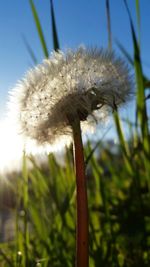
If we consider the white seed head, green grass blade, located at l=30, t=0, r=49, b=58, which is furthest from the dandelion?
green grass blade, located at l=30, t=0, r=49, b=58

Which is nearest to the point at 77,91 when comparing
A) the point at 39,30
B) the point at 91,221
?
the point at 39,30

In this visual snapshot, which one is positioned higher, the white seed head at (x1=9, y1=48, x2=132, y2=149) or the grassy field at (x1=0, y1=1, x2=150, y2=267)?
the white seed head at (x1=9, y1=48, x2=132, y2=149)

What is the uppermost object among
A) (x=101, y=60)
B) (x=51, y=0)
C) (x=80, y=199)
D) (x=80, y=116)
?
(x=51, y=0)

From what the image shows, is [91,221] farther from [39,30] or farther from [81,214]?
[81,214]

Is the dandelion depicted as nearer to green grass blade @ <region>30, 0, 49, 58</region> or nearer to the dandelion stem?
the dandelion stem

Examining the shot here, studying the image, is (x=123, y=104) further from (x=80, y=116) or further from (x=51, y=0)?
(x=51, y=0)

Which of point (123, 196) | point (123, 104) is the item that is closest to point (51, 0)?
point (123, 104)

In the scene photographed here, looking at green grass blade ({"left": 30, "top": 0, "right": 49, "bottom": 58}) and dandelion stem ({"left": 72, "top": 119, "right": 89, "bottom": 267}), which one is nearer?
dandelion stem ({"left": 72, "top": 119, "right": 89, "bottom": 267})

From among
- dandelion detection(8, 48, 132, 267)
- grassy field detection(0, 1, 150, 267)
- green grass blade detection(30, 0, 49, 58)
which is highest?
green grass blade detection(30, 0, 49, 58)

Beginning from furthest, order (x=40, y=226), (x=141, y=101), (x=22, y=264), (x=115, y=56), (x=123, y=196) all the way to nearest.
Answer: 1. (x=123, y=196)
2. (x=40, y=226)
3. (x=141, y=101)
4. (x=22, y=264)
5. (x=115, y=56)
